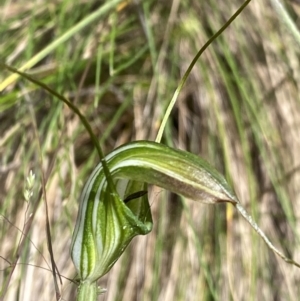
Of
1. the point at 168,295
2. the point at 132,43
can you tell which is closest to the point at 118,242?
the point at 168,295

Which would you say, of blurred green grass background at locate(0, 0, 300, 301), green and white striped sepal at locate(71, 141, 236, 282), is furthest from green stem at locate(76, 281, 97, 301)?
blurred green grass background at locate(0, 0, 300, 301)

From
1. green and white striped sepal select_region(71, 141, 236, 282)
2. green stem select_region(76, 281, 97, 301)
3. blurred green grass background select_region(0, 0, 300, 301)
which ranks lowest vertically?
green stem select_region(76, 281, 97, 301)

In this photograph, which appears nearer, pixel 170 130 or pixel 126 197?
pixel 126 197

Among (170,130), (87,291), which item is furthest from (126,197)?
(170,130)

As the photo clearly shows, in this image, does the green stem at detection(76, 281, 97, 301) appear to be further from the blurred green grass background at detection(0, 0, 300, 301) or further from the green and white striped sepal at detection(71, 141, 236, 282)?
the blurred green grass background at detection(0, 0, 300, 301)

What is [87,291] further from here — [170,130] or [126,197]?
[170,130]
